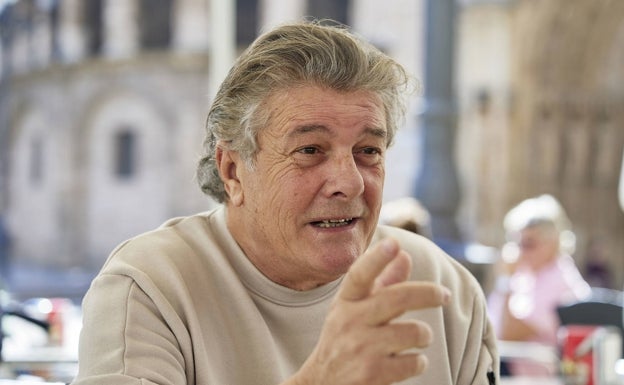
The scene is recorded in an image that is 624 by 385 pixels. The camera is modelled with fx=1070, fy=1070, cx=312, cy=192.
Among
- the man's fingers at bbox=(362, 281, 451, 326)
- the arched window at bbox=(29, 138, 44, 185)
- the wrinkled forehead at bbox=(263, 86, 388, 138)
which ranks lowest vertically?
the arched window at bbox=(29, 138, 44, 185)

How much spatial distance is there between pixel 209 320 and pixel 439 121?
237 inches

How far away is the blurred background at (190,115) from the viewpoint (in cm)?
2052

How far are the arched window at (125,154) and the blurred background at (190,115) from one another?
5 cm

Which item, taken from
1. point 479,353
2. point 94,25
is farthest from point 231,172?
point 94,25

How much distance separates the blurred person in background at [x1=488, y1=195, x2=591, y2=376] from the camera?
16.4 feet

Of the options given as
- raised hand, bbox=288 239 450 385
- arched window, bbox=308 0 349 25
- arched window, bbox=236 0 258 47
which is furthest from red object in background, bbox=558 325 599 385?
arched window, bbox=236 0 258 47

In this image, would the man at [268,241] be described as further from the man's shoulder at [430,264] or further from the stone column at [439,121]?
the stone column at [439,121]

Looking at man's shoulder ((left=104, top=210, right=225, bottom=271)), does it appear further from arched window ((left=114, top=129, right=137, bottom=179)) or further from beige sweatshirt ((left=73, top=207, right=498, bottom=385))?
arched window ((left=114, top=129, right=137, bottom=179))

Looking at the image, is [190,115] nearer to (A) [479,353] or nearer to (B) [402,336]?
(A) [479,353]

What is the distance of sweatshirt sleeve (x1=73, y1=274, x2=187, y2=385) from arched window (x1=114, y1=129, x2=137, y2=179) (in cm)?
2455

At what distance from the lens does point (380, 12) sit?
21906mm

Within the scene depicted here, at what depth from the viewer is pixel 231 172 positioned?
2.00 m

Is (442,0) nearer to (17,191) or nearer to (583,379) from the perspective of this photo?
(583,379)

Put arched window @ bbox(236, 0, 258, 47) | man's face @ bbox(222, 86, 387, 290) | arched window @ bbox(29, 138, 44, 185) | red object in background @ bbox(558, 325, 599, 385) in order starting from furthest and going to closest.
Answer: arched window @ bbox(29, 138, 44, 185) → arched window @ bbox(236, 0, 258, 47) → red object in background @ bbox(558, 325, 599, 385) → man's face @ bbox(222, 86, 387, 290)
